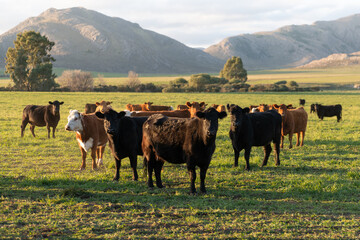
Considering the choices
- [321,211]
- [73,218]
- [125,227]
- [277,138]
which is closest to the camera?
[125,227]

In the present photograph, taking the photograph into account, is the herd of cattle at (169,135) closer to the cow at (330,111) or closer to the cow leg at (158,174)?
the cow leg at (158,174)

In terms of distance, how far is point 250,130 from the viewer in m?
10.2

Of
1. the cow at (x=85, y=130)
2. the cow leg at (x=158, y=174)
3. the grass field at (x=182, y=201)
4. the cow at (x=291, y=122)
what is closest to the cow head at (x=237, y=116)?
the grass field at (x=182, y=201)

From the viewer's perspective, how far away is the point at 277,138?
1105 centimetres

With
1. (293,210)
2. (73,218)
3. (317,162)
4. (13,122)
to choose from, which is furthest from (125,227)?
(13,122)

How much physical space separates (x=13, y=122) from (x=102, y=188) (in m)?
16.0

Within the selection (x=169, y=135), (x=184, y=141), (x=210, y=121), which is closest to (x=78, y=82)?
(x=169, y=135)

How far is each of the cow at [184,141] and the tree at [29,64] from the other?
61.2m

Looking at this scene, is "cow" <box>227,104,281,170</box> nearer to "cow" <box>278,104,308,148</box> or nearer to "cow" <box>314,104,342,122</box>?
"cow" <box>278,104,308,148</box>

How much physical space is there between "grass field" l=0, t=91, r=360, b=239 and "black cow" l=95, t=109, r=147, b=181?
665 mm

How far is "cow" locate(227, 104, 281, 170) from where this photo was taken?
32.4 feet

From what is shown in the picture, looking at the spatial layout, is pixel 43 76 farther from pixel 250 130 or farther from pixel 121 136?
pixel 250 130

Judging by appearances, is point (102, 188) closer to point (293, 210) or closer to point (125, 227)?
point (125, 227)

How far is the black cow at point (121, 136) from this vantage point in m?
8.55
